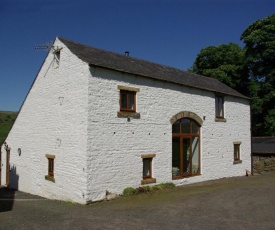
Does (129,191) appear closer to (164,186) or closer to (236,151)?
(164,186)

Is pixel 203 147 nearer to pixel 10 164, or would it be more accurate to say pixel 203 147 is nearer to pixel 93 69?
pixel 93 69

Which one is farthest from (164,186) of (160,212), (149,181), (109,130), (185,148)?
(160,212)

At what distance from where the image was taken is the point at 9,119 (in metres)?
57.3

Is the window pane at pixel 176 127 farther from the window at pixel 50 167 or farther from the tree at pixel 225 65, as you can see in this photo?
the tree at pixel 225 65

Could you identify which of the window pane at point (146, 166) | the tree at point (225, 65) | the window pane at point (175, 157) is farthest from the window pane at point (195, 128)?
the tree at point (225, 65)

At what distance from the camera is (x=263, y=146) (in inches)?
873

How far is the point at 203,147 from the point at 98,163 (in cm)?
684

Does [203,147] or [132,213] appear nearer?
[132,213]

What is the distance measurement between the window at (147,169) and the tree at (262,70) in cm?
1667

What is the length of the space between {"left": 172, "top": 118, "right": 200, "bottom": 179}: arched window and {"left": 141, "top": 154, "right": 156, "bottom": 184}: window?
1.64 m

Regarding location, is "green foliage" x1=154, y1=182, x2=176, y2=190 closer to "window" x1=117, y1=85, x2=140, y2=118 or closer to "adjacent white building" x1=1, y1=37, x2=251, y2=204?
"adjacent white building" x1=1, y1=37, x2=251, y2=204

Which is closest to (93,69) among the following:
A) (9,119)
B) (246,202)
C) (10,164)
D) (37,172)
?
(37,172)

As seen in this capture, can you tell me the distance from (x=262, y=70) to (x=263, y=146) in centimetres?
912

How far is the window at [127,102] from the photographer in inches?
485
